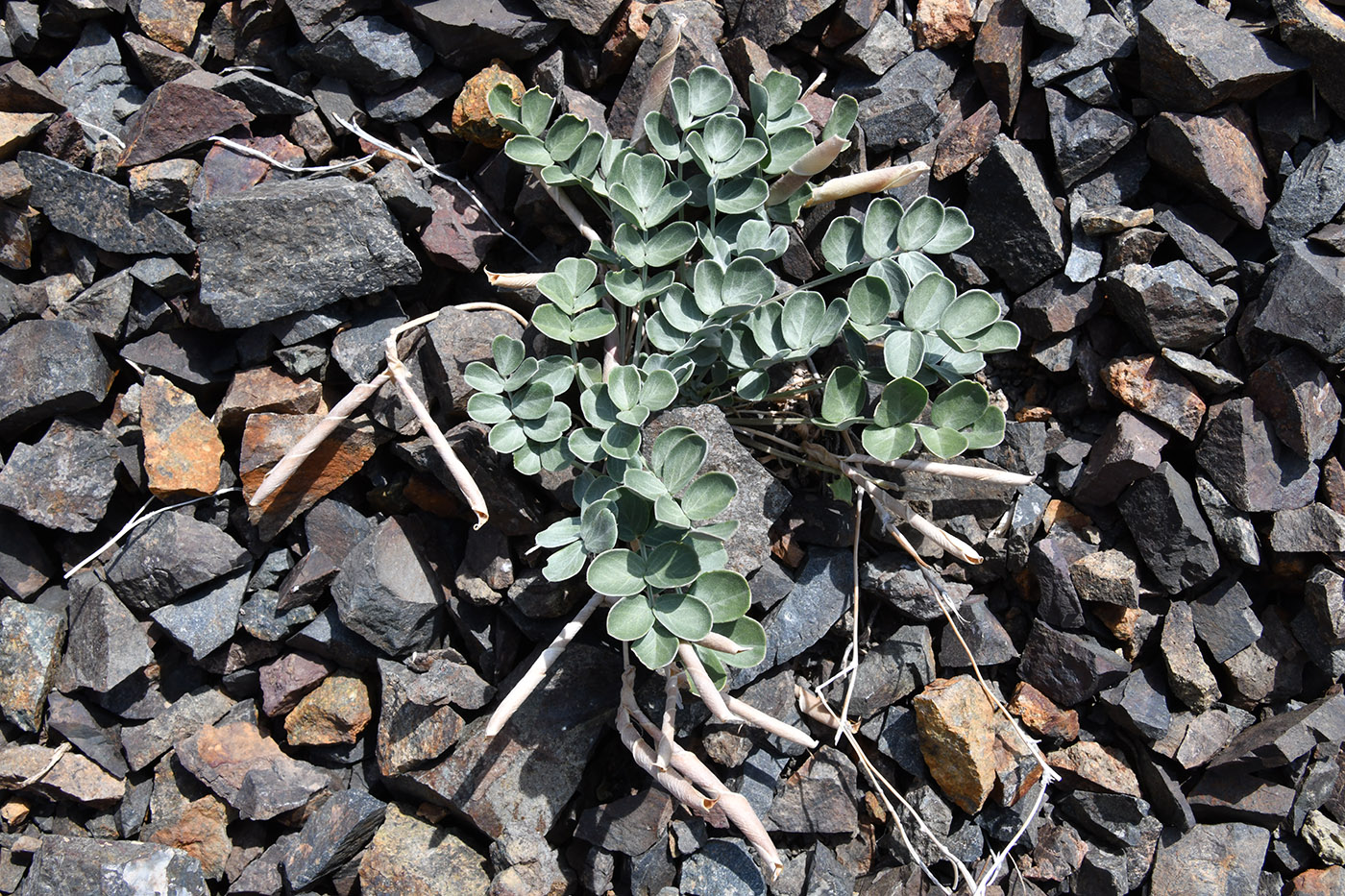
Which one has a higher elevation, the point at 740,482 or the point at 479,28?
the point at 479,28

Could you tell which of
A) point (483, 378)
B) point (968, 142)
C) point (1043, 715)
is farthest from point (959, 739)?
point (968, 142)

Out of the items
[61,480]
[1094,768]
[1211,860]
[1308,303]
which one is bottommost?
[1211,860]

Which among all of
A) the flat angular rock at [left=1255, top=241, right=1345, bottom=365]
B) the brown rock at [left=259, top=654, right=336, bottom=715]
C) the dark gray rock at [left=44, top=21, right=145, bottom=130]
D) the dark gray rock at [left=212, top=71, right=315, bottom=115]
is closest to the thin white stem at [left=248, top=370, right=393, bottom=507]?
the brown rock at [left=259, top=654, right=336, bottom=715]

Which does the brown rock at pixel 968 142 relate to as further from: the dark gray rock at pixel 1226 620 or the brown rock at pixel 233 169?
the brown rock at pixel 233 169

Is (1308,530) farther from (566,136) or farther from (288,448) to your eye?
(288,448)

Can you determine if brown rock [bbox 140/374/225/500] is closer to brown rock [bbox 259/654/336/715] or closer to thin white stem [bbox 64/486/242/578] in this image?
thin white stem [bbox 64/486/242/578]

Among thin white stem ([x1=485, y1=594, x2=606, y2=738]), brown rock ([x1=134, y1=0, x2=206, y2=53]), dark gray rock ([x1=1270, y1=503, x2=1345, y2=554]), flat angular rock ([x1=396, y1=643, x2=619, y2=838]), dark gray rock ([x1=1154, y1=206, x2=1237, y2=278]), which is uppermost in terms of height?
brown rock ([x1=134, y1=0, x2=206, y2=53])
